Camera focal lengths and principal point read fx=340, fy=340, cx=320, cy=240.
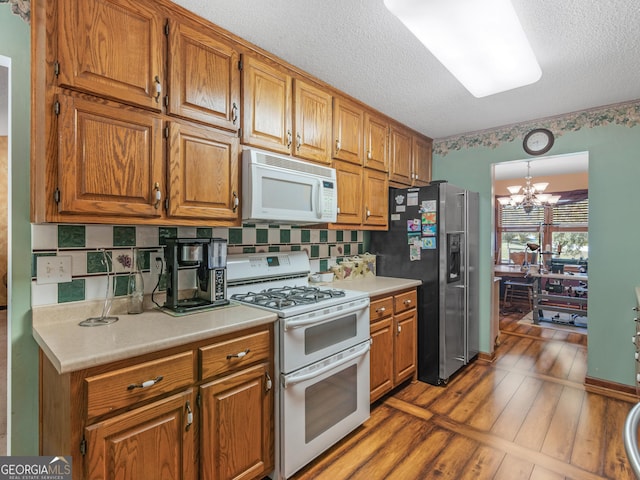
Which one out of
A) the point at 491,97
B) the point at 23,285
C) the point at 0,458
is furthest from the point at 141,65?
the point at 491,97

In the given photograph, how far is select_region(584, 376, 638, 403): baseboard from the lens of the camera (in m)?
2.65

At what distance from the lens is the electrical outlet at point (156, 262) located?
73.2 inches

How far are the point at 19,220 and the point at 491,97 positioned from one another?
118 inches

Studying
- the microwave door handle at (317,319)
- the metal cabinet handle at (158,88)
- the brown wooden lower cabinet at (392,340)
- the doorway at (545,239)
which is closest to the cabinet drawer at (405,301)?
the brown wooden lower cabinet at (392,340)

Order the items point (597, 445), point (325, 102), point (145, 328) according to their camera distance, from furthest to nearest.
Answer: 1. point (325, 102)
2. point (597, 445)
3. point (145, 328)

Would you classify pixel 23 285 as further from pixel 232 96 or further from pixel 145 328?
pixel 232 96

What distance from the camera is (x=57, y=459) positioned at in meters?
1.16

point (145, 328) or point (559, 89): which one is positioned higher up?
point (559, 89)

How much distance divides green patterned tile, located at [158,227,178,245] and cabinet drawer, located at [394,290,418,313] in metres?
1.64

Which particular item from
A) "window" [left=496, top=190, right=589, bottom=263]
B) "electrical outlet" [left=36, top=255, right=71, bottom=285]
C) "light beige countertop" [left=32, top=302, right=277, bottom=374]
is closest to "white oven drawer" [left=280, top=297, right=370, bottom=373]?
"light beige countertop" [left=32, top=302, right=277, bottom=374]

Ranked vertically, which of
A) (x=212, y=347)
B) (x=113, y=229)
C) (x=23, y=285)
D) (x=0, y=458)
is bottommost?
(x=0, y=458)

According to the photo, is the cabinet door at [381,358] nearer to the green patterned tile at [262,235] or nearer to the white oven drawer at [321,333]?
the white oven drawer at [321,333]

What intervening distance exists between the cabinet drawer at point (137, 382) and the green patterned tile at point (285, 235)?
1.31 m

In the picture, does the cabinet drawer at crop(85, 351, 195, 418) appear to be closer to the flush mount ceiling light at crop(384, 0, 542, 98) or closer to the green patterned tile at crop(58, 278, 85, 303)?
the green patterned tile at crop(58, 278, 85, 303)
